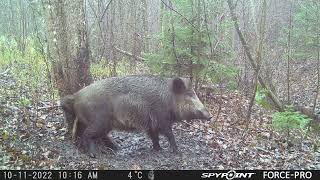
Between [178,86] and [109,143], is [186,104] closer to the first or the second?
[178,86]

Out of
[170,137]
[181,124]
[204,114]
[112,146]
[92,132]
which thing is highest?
[204,114]

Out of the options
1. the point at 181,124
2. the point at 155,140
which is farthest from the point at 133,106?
the point at 181,124

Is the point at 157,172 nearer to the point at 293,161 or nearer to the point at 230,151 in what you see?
the point at 230,151

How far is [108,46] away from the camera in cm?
1443

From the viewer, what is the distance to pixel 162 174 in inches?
247

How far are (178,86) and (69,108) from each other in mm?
2041

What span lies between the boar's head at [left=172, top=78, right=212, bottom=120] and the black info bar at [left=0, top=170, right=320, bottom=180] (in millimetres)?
1567

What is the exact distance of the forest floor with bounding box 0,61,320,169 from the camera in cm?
647

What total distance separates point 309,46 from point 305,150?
5.68 metres

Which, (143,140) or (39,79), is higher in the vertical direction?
(39,79)

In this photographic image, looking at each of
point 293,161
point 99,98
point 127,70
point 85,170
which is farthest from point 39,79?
point 293,161

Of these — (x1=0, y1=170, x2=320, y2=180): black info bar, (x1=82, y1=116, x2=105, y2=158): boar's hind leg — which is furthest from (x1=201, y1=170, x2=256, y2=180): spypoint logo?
(x1=82, y1=116, x2=105, y2=158): boar's hind leg

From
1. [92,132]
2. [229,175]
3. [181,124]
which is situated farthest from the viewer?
[181,124]

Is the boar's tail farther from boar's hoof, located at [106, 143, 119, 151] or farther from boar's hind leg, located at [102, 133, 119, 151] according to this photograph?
boar's hoof, located at [106, 143, 119, 151]
